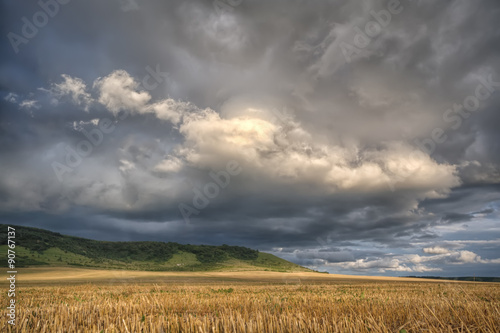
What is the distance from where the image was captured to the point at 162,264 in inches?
7662

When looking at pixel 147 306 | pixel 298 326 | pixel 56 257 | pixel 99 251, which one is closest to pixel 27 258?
pixel 56 257

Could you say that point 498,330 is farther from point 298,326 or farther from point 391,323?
point 298,326

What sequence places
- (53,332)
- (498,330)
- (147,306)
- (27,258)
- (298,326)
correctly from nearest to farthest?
(498,330) < (298,326) < (53,332) < (147,306) < (27,258)

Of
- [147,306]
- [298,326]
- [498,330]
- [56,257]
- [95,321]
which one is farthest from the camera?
[56,257]

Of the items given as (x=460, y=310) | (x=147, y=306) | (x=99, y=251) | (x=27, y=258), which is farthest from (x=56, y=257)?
(x=460, y=310)

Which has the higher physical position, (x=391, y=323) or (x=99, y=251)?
(x=391, y=323)

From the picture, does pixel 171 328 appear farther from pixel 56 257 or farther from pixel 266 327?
pixel 56 257

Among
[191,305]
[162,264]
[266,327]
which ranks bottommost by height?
[162,264]

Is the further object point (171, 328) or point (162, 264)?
point (162, 264)

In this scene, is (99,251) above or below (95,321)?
below

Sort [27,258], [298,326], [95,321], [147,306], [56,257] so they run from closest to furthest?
[298,326] < [95,321] < [147,306] < [27,258] < [56,257]

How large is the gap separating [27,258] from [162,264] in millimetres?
81633

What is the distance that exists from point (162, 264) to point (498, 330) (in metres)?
204

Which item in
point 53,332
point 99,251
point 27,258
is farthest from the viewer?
point 99,251
